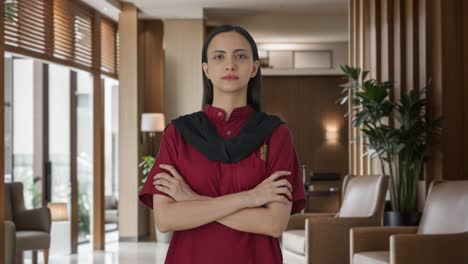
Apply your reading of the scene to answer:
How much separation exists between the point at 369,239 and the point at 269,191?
4.30m

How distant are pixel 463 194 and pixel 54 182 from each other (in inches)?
259

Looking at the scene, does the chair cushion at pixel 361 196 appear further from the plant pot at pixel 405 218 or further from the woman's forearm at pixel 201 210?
the woman's forearm at pixel 201 210

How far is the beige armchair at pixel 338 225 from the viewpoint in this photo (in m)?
6.45

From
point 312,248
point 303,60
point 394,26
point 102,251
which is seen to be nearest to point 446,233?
point 312,248

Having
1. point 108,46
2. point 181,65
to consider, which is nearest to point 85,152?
point 108,46

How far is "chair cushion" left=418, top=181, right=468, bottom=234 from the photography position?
205 inches

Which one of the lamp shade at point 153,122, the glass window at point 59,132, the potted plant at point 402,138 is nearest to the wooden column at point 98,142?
the glass window at point 59,132

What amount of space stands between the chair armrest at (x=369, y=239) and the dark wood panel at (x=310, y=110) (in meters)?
11.0

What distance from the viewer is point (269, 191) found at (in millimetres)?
1635

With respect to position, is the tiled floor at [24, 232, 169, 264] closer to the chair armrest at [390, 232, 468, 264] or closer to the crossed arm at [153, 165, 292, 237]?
the chair armrest at [390, 232, 468, 264]

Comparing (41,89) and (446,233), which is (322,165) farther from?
(446,233)

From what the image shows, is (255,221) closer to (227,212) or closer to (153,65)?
A: (227,212)

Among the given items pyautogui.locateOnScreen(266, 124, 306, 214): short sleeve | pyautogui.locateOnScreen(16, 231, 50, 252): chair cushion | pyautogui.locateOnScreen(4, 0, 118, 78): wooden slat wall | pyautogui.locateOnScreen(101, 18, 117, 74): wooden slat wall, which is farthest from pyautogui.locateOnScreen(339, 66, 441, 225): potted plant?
pyautogui.locateOnScreen(266, 124, 306, 214): short sleeve

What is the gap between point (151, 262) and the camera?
9039 mm
